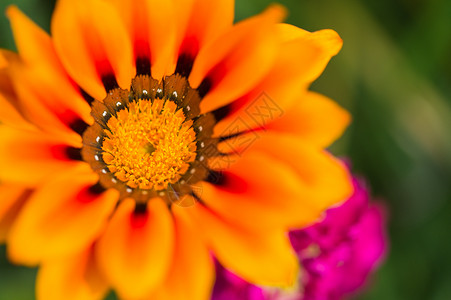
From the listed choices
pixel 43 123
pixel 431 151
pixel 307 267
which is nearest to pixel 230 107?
pixel 43 123

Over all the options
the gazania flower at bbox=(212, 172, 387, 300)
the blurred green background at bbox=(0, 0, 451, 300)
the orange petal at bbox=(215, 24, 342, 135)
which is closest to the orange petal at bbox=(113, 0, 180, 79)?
the orange petal at bbox=(215, 24, 342, 135)

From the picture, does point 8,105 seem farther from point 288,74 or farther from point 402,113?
point 402,113

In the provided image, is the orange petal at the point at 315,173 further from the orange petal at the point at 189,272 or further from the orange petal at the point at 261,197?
the orange petal at the point at 189,272

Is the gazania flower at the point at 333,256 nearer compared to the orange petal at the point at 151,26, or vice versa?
the orange petal at the point at 151,26

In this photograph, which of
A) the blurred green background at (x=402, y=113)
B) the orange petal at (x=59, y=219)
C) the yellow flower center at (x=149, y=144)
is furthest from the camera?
the blurred green background at (x=402, y=113)

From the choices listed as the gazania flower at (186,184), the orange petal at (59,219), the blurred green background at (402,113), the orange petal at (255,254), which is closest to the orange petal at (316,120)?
the gazania flower at (186,184)

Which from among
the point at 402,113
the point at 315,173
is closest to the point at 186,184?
the point at 315,173

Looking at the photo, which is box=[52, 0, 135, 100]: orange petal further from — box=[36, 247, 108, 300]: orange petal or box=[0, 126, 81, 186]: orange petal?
box=[36, 247, 108, 300]: orange petal
